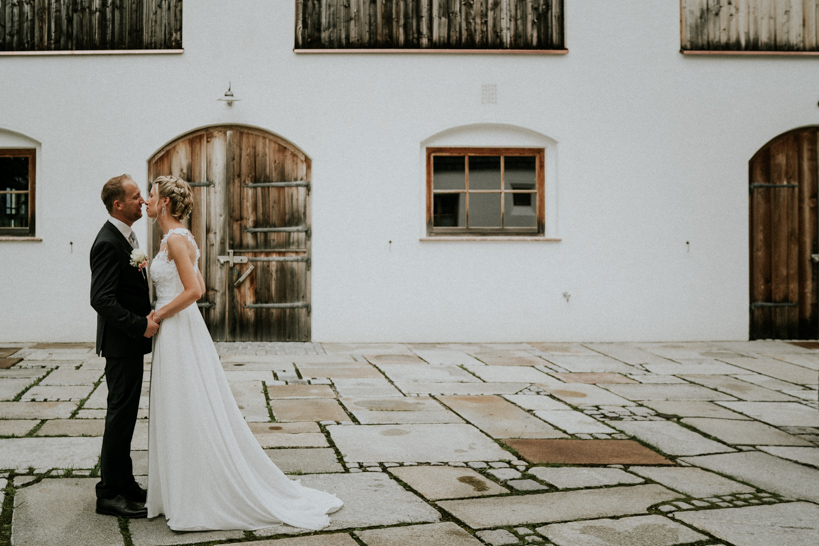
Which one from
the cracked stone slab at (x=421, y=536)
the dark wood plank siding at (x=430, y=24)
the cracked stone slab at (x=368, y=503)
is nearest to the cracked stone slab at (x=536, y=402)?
the cracked stone slab at (x=368, y=503)

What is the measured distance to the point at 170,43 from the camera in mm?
8883

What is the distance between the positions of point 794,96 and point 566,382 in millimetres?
5072

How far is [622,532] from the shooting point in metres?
3.24

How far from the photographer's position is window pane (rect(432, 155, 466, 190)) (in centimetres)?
919

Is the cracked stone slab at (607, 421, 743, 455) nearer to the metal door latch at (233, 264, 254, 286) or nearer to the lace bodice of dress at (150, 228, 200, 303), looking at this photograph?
the lace bodice of dress at (150, 228, 200, 303)

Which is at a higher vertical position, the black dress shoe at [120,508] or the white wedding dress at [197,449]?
the white wedding dress at [197,449]

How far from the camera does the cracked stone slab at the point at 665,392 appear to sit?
6.11 metres

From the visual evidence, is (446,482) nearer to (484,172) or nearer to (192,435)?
(192,435)

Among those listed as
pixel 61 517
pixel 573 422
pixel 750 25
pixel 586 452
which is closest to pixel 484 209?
pixel 750 25

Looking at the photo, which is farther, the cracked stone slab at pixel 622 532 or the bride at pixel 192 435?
the bride at pixel 192 435

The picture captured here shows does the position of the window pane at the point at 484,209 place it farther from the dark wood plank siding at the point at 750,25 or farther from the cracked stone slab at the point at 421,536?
the cracked stone slab at the point at 421,536

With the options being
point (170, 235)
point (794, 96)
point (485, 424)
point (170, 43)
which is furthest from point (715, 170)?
point (170, 235)

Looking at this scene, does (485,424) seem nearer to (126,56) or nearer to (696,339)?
(696,339)

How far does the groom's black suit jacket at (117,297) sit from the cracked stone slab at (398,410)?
2.10 m
